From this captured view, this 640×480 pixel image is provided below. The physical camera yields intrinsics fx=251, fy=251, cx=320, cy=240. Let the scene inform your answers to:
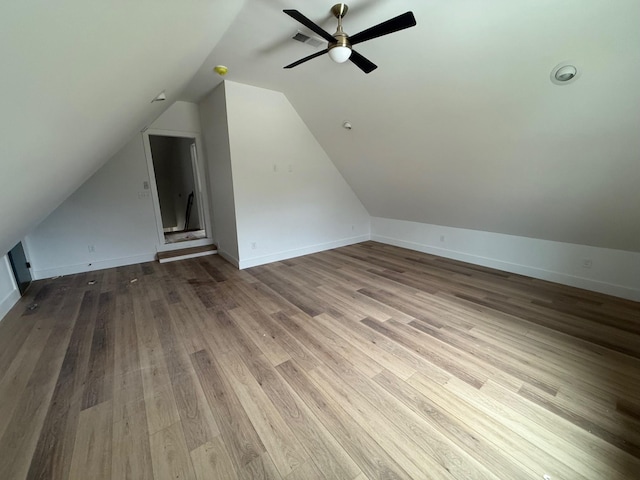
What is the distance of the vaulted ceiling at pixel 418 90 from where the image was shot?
37.7 inches

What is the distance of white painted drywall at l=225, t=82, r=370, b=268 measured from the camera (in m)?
3.57

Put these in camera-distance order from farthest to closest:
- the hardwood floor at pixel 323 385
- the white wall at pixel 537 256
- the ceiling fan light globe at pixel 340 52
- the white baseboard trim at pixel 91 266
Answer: the white baseboard trim at pixel 91 266, the white wall at pixel 537 256, the ceiling fan light globe at pixel 340 52, the hardwood floor at pixel 323 385

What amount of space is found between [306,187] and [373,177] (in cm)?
114

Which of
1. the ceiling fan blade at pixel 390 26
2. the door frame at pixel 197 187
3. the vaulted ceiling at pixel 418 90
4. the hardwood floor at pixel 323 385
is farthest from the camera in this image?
the door frame at pixel 197 187

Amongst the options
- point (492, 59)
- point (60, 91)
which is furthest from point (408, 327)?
point (60, 91)

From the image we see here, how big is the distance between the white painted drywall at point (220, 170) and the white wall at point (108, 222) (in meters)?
0.54

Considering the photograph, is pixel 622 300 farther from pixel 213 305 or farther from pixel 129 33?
pixel 129 33

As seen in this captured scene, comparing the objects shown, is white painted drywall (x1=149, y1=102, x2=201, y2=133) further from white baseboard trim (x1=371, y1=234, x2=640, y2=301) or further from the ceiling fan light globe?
white baseboard trim (x1=371, y1=234, x2=640, y2=301)

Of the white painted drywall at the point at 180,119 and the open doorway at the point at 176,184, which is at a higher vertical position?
the white painted drywall at the point at 180,119

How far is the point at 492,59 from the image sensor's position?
193cm

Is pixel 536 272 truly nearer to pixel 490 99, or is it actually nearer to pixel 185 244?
pixel 490 99


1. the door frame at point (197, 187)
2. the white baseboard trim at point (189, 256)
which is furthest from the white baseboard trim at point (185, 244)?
the white baseboard trim at point (189, 256)

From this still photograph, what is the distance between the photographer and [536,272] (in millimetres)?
3295

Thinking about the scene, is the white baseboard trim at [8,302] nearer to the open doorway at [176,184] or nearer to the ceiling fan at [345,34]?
the open doorway at [176,184]
